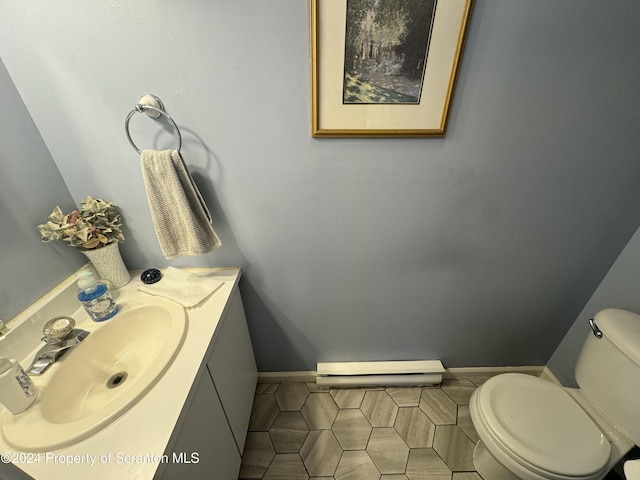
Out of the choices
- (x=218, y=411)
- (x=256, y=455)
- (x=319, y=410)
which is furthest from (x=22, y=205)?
(x=319, y=410)

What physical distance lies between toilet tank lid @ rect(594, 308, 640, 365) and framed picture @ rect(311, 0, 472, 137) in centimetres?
92

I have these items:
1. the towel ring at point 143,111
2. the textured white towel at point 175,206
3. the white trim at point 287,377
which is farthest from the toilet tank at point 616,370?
the towel ring at point 143,111

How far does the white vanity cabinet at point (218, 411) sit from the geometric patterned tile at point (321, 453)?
0.32 m

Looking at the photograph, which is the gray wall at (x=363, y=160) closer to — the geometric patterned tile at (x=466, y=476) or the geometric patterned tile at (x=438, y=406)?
the geometric patterned tile at (x=438, y=406)

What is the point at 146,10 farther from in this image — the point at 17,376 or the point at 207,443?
the point at 207,443

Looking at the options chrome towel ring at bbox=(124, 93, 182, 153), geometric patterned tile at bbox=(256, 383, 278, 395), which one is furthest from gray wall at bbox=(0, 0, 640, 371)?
geometric patterned tile at bbox=(256, 383, 278, 395)

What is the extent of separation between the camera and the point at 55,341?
763mm

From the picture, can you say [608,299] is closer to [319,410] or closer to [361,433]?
[361,433]

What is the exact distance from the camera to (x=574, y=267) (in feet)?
3.70

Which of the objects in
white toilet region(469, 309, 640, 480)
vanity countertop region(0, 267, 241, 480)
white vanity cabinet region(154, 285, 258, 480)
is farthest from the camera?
white toilet region(469, 309, 640, 480)

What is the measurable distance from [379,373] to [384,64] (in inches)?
54.4

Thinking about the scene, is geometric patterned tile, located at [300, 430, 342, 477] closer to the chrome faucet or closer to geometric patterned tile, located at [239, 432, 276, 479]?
geometric patterned tile, located at [239, 432, 276, 479]

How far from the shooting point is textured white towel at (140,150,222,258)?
824 millimetres

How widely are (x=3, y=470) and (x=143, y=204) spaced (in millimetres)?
864
